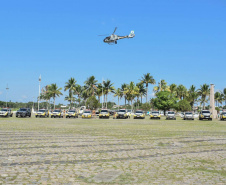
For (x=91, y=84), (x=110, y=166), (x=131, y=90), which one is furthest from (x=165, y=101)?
(x=110, y=166)

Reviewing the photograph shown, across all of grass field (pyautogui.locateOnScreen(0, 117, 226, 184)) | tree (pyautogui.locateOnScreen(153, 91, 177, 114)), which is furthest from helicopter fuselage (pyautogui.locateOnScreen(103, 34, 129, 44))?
tree (pyautogui.locateOnScreen(153, 91, 177, 114))

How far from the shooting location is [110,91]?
90.2 meters

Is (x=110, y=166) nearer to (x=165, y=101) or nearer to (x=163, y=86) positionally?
(x=165, y=101)

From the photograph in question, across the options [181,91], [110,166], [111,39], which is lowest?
[110,166]

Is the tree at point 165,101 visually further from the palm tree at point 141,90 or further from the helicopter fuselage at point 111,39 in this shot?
the helicopter fuselage at point 111,39

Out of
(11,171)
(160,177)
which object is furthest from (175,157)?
(11,171)

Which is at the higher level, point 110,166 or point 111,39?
point 111,39

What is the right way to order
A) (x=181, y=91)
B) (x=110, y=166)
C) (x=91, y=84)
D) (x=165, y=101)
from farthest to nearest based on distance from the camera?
(x=181, y=91), (x=91, y=84), (x=165, y=101), (x=110, y=166)

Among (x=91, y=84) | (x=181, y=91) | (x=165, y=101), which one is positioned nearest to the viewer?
(x=165, y=101)

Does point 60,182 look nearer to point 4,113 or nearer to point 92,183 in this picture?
point 92,183

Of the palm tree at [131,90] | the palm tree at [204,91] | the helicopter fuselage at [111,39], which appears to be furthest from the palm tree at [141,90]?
the helicopter fuselage at [111,39]

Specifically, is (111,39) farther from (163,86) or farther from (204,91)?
(204,91)

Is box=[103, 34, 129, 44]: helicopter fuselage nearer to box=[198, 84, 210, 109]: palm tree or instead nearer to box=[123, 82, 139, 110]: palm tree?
box=[123, 82, 139, 110]: palm tree

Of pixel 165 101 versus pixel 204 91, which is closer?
pixel 165 101
